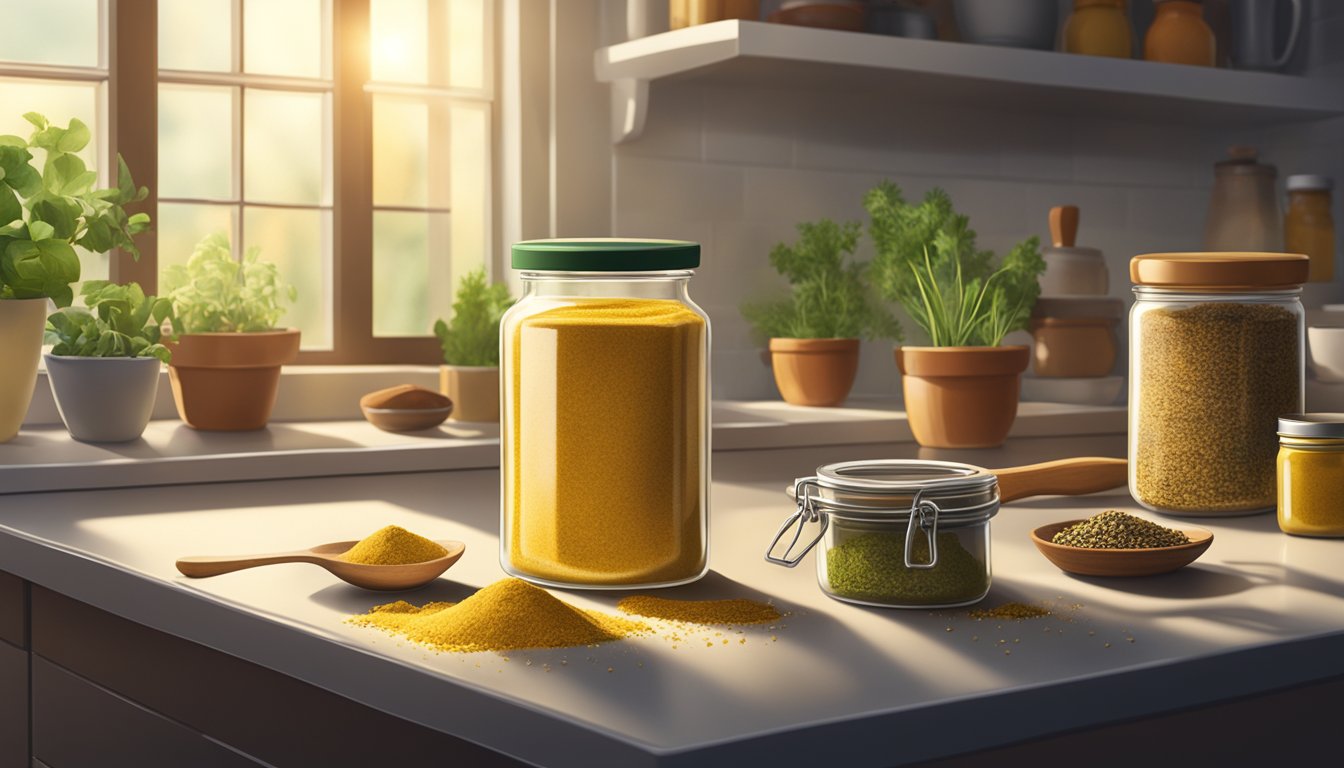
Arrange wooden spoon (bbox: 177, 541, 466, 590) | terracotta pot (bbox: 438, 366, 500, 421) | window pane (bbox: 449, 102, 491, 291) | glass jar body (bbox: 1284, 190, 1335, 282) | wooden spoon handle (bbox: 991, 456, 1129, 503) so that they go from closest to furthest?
wooden spoon (bbox: 177, 541, 466, 590) < wooden spoon handle (bbox: 991, 456, 1129, 503) < terracotta pot (bbox: 438, 366, 500, 421) < window pane (bbox: 449, 102, 491, 291) < glass jar body (bbox: 1284, 190, 1335, 282)

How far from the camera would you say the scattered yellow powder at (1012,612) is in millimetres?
714

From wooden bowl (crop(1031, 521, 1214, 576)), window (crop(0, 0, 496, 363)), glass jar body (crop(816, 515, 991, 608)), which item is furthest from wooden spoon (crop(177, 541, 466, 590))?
window (crop(0, 0, 496, 363))

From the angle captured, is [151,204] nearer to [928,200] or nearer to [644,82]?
[644,82]

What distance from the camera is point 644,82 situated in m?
2.17

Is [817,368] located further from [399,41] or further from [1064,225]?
[399,41]

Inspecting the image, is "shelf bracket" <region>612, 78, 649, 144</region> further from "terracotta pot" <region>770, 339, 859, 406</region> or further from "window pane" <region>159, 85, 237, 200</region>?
"window pane" <region>159, 85, 237, 200</region>

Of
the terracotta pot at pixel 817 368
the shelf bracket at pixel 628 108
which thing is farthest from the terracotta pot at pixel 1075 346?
the shelf bracket at pixel 628 108

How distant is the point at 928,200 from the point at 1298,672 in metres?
1.36

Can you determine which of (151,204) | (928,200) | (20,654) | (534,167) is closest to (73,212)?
(151,204)

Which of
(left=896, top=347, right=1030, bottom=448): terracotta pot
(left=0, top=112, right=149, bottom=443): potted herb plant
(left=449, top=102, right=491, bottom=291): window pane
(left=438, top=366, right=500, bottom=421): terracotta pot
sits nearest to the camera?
(left=0, top=112, right=149, bottom=443): potted herb plant

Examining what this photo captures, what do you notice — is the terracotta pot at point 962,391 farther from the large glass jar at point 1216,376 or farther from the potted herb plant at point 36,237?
the potted herb plant at point 36,237

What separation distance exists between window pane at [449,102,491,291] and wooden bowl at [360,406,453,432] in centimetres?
59

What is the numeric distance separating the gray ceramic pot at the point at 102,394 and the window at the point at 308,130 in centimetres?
49

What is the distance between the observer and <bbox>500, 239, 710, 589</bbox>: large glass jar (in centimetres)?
79
